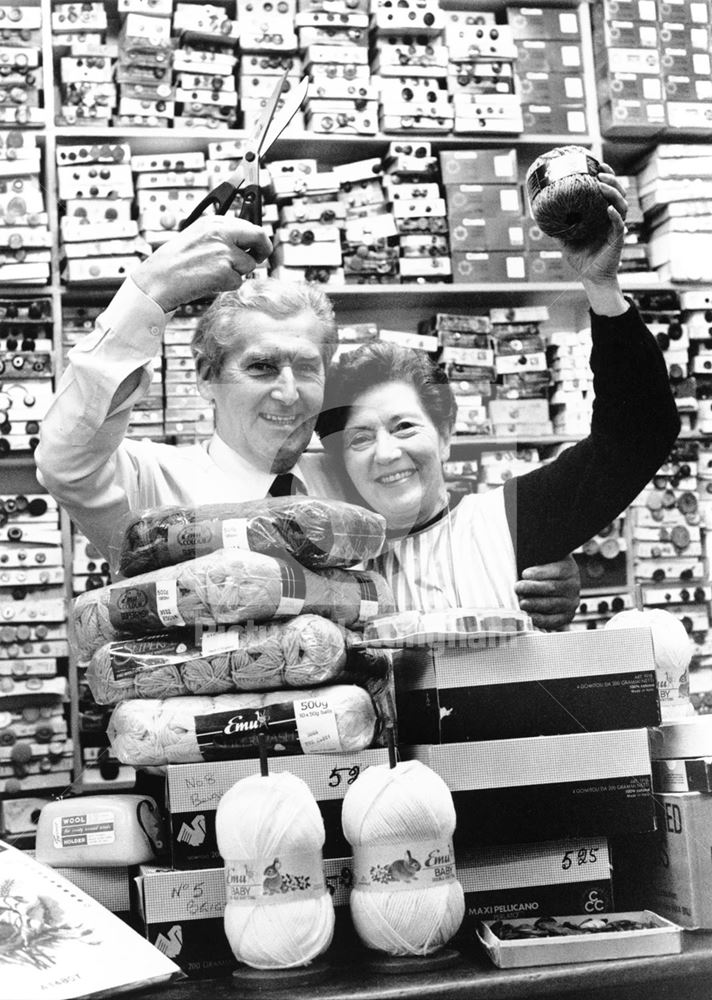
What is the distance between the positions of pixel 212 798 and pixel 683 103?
1574 mm

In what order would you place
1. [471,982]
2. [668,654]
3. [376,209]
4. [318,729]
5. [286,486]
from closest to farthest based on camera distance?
1. [471,982]
2. [318,729]
3. [668,654]
4. [286,486]
5. [376,209]

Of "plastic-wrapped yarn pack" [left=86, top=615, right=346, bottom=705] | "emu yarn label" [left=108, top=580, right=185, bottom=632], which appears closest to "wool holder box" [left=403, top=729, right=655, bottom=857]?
"plastic-wrapped yarn pack" [left=86, top=615, right=346, bottom=705]

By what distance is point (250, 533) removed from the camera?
99cm

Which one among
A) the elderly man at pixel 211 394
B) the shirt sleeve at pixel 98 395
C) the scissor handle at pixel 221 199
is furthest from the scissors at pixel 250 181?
the shirt sleeve at pixel 98 395

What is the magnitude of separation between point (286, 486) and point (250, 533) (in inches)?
8.6

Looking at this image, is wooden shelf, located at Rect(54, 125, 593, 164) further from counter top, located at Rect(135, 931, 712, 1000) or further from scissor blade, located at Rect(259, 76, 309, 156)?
counter top, located at Rect(135, 931, 712, 1000)

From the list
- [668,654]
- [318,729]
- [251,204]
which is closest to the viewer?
[318,729]

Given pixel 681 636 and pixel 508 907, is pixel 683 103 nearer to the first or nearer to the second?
pixel 681 636

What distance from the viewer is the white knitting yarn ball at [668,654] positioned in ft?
3.44

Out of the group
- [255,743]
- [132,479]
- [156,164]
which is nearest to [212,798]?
[255,743]

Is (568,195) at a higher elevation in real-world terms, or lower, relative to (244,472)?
higher

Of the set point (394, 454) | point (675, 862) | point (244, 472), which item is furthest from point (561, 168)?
point (675, 862)

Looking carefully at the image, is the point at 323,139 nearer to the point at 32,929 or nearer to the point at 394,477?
the point at 394,477

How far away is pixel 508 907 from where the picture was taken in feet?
3.00
